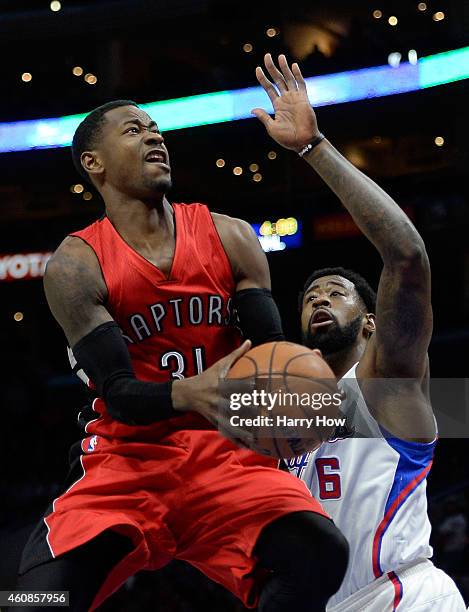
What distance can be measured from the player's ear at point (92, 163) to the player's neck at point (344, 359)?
975 millimetres

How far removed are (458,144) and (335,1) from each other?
184cm

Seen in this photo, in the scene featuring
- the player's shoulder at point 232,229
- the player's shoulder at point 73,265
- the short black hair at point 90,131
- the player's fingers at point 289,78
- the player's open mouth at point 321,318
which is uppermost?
the player's fingers at point 289,78

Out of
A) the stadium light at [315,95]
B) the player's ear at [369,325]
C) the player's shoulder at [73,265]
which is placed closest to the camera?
the player's shoulder at [73,265]

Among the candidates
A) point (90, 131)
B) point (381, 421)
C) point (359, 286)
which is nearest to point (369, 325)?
point (359, 286)

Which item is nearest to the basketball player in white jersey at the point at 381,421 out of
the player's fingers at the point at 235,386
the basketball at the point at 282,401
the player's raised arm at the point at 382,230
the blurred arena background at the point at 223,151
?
the player's raised arm at the point at 382,230

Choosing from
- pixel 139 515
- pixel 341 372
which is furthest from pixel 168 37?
pixel 139 515

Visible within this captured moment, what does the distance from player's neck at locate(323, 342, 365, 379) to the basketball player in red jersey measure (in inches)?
22.9

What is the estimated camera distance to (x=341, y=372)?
127 inches

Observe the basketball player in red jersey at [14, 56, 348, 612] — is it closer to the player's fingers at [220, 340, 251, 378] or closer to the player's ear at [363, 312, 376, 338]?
the player's fingers at [220, 340, 251, 378]

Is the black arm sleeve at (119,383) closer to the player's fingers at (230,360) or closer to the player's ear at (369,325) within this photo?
the player's fingers at (230,360)

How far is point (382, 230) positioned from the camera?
8.61 feet

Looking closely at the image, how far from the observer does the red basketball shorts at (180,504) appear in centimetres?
244

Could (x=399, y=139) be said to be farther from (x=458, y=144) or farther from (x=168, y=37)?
(x=168, y=37)

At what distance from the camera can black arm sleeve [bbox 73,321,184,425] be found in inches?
92.0
